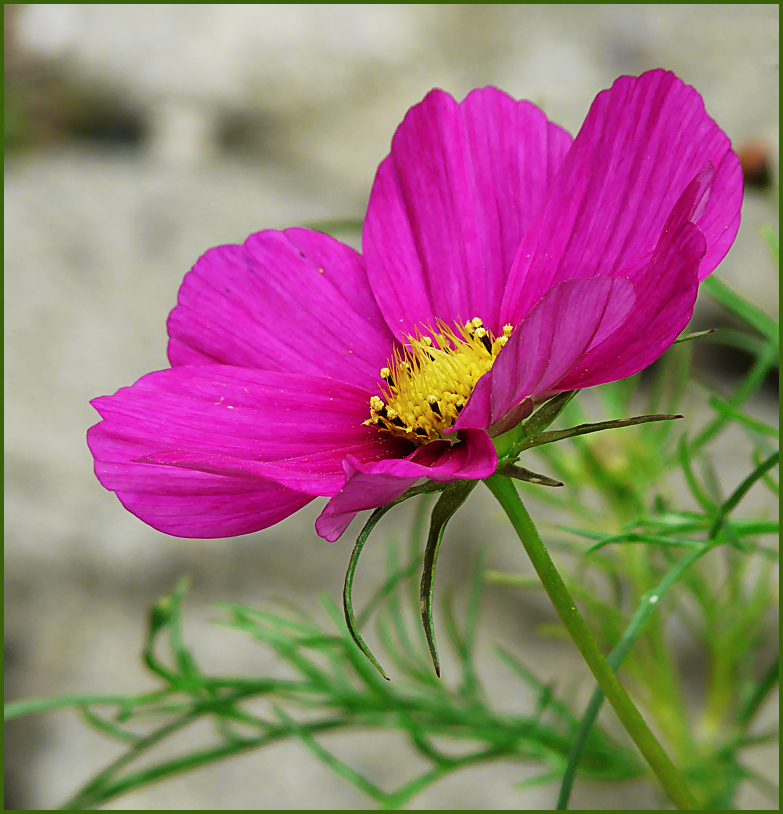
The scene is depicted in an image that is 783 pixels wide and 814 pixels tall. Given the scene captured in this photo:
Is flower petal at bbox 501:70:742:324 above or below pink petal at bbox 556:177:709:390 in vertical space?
above

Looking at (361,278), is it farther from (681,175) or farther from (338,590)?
(338,590)

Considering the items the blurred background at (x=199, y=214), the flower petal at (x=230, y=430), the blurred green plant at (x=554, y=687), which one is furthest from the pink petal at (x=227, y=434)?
the blurred background at (x=199, y=214)

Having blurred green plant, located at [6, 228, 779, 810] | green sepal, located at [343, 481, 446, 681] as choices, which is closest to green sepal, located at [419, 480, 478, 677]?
green sepal, located at [343, 481, 446, 681]

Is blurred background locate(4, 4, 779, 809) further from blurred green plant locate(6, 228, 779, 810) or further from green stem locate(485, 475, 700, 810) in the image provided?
green stem locate(485, 475, 700, 810)

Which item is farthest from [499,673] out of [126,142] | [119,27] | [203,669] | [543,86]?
[119,27]

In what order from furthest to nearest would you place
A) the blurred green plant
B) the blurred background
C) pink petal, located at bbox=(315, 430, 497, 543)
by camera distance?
1. the blurred background
2. the blurred green plant
3. pink petal, located at bbox=(315, 430, 497, 543)

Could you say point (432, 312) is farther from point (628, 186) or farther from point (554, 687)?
point (554, 687)

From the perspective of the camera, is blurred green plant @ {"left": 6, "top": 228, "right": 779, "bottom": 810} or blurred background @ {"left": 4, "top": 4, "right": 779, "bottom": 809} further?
blurred background @ {"left": 4, "top": 4, "right": 779, "bottom": 809}

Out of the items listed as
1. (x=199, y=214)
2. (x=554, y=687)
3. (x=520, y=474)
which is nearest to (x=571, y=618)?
(x=520, y=474)
